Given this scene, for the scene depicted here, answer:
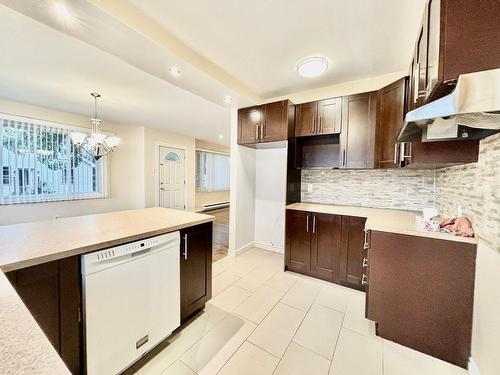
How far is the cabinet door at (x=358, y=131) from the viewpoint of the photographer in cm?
242

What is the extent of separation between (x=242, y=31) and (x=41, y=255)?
2.08 meters

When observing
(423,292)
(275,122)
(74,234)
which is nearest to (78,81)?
(74,234)

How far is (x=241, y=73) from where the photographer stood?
2520 millimetres

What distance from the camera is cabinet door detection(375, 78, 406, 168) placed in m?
2.10

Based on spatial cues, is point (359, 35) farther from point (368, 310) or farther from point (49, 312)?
point (49, 312)

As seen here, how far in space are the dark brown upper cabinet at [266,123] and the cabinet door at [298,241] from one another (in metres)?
1.06

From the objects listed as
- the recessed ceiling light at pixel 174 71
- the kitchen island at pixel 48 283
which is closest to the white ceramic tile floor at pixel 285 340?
the kitchen island at pixel 48 283

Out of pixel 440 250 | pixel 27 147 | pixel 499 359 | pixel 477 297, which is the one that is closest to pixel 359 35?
pixel 440 250

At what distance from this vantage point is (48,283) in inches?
41.8

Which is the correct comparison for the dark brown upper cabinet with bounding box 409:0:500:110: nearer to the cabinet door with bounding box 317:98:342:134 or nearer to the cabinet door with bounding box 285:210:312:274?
the cabinet door with bounding box 317:98:342:134

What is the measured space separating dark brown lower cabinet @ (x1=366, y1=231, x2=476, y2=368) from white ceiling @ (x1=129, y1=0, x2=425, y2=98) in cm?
172

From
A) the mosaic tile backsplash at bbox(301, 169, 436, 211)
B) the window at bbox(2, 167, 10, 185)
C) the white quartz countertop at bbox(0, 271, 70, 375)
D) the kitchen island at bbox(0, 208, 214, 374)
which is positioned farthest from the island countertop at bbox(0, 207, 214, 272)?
the window at bbox(2, 167, 10, 185)

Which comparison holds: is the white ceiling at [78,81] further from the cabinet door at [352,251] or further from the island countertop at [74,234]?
the cabinet door at [352,251]

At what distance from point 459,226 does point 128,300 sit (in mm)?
2370
